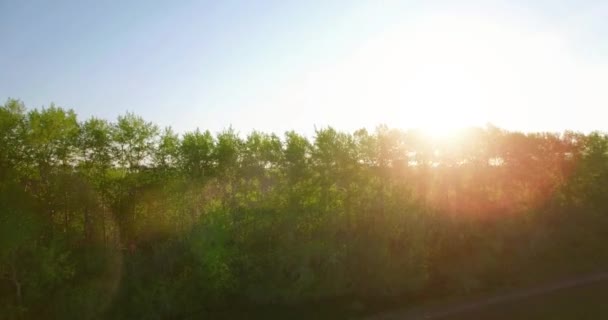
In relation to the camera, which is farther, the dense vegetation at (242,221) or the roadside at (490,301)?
the roadside at (490,301)

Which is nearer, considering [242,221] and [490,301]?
[242,221]

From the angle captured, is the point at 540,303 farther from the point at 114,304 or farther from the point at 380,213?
the point at 114,304

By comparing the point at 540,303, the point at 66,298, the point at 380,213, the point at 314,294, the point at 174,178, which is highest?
the point at 174,178

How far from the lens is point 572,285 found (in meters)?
39.8

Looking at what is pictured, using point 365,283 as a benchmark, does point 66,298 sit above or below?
above

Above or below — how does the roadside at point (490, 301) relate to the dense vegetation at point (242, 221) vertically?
below

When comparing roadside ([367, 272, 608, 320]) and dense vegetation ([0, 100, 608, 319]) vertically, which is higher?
dense vegetation ([0, 100, 608, 319])

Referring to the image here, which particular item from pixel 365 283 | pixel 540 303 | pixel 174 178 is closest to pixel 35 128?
pixel 174 178

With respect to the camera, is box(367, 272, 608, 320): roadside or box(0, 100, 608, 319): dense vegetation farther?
box(367, 272, 608, 320): roadside

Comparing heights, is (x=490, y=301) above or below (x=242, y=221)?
below

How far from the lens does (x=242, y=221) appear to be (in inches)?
1331

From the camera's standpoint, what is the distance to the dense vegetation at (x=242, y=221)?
1147 inches

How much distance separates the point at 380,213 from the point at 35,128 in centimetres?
2494

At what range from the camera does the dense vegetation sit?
29.1 meters
